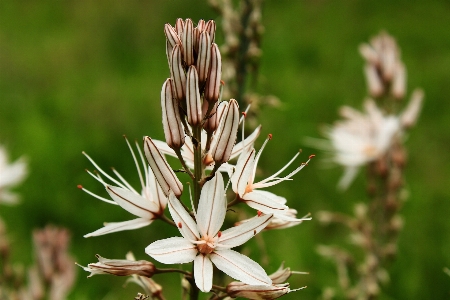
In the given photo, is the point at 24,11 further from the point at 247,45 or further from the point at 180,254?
the point at 180,254

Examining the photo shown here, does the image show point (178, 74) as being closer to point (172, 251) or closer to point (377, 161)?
point (172, 251)

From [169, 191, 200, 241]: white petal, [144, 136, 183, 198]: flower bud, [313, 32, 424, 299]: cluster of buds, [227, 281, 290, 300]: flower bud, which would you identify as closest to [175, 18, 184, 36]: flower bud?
[144, 136, 183, 198]: flower bud

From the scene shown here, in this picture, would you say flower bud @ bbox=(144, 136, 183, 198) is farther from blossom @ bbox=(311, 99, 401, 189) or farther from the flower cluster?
blossom @ bbox=(311, 99, 401, 189)

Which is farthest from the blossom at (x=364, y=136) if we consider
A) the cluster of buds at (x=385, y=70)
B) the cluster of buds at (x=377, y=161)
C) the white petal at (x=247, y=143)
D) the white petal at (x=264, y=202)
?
the white petal at (x=264, y=202)

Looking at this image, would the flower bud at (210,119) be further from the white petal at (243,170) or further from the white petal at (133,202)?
the white petal at (133,202)

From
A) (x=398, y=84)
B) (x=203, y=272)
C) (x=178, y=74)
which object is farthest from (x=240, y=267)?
(x=398, y=84)

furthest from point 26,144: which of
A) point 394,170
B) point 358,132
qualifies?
point 394,170
